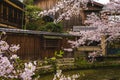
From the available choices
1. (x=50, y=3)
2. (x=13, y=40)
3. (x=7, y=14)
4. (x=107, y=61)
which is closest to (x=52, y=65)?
(x=13, y=40)

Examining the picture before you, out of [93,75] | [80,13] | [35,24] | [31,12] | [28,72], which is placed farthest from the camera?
[80,13]

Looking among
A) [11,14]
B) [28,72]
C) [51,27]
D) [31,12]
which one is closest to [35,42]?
[51,27]

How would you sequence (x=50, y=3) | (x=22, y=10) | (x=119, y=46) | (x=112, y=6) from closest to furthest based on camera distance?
1. (x=112, y=6)
2. (x=119, y=46)
3. (x=22, y=10)
4. (x=50, y=3)

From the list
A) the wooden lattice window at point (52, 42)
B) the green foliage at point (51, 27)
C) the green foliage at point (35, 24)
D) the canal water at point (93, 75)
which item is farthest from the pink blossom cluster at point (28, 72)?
the green foliage at point (35, 24)

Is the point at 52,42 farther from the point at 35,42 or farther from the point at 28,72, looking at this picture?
the point at 28,72

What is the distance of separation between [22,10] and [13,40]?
43.8 ft

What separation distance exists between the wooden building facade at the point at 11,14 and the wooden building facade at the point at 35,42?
13.2 feet

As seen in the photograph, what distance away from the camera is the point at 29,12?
3281 cm

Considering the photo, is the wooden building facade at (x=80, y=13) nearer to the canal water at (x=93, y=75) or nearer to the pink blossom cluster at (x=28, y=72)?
the canal water at (x=93, y=75)

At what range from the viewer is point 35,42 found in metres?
22.0

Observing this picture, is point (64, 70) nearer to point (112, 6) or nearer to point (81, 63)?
point (81, 63)

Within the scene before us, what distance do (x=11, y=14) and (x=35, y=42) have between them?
293 inches

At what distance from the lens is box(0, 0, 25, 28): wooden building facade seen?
2541 cm

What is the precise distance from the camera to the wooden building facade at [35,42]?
63.8 ft
